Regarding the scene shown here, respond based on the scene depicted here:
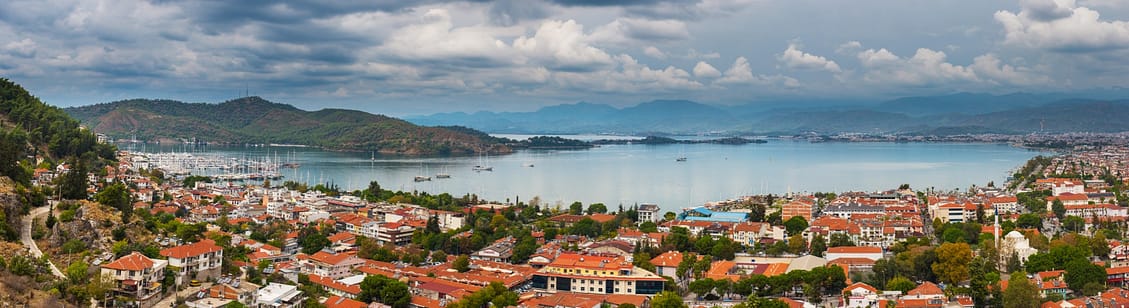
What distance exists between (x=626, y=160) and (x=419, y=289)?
3862 centimetres

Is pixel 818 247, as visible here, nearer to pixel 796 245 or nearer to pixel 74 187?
pixel 796 245

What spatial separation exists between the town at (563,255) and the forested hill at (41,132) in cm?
87

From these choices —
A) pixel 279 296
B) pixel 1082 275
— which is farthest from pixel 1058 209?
pixel 279 296

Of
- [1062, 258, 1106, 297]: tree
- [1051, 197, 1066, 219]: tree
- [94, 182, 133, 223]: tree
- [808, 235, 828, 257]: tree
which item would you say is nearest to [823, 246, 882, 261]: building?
[808, 235, 828, 257]: tree

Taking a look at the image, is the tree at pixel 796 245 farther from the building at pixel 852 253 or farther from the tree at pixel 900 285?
the tree at pixel 900 285

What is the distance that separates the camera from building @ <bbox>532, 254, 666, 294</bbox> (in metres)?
11.6

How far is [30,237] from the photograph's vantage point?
9484 mm

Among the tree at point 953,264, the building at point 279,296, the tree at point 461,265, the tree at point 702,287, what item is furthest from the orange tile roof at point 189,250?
the tree at point 953,264

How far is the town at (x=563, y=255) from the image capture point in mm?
9469

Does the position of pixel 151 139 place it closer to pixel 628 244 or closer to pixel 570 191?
pixel 570 191

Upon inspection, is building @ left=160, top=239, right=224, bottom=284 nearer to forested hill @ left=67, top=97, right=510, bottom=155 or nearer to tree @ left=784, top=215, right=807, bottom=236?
tree @ left=784, top=215, right=807, bottom=236

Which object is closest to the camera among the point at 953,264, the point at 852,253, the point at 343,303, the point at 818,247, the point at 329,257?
the point at 343,303

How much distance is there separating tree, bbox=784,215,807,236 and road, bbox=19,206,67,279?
11923mm

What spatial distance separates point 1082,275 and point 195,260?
10.6 meters
